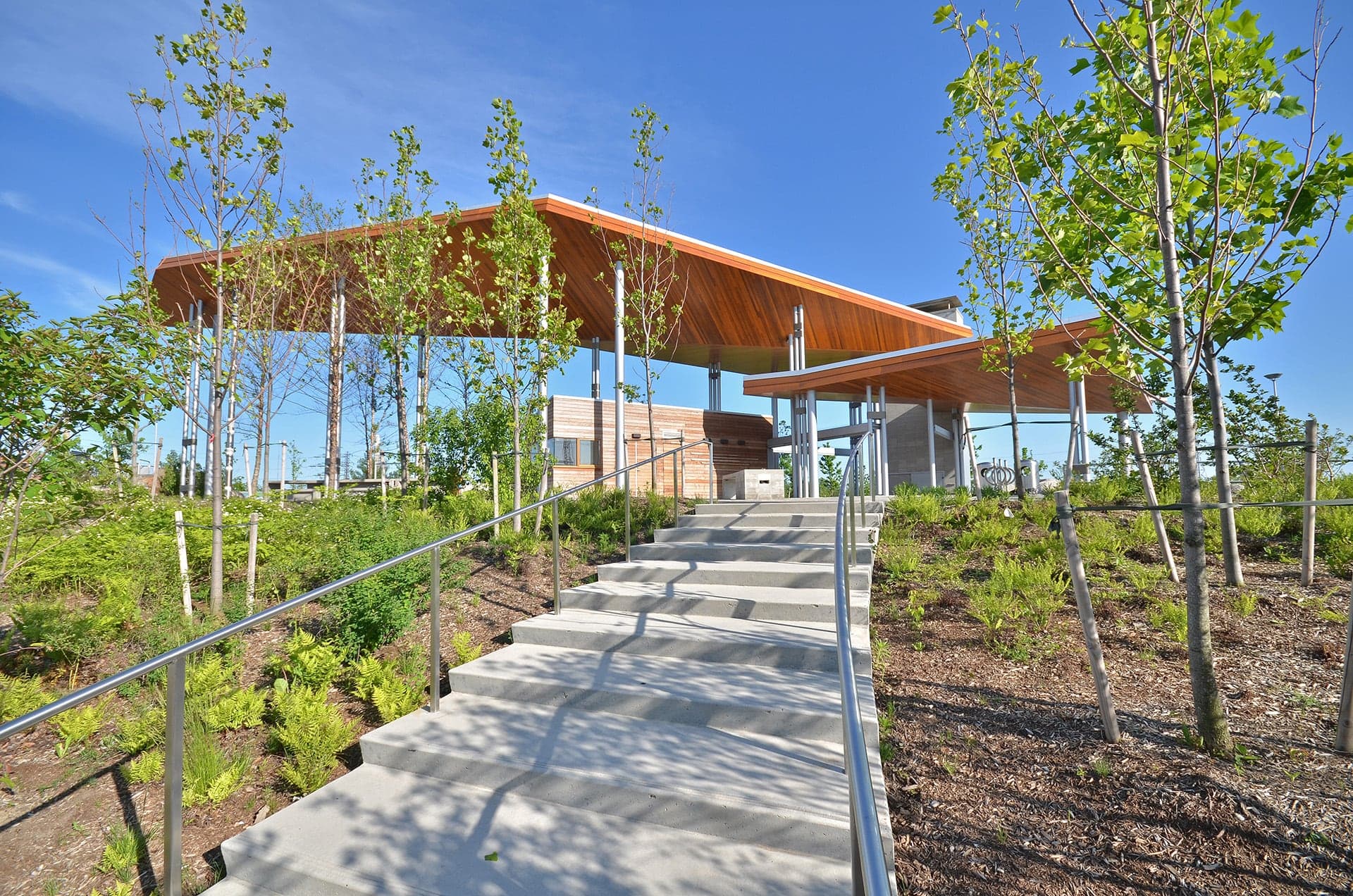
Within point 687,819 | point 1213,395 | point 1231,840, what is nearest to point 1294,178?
point 1213,395

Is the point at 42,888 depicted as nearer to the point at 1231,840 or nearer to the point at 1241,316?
the point at 1231,840

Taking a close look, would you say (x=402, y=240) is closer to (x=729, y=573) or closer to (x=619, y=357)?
(x=619, y=357)

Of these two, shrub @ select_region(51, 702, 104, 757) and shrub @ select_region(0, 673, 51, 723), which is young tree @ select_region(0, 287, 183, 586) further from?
shrub @ select_region(51, 702, 104, 757)

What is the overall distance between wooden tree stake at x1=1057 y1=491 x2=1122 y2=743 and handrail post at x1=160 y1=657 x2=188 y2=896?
3755 millimetres

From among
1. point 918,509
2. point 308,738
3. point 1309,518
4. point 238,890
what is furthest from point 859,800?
point 918,509

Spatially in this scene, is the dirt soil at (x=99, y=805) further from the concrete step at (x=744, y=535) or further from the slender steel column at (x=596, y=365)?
the slender steel column at (x=596, y=365)

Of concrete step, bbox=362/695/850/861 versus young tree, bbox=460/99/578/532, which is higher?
young tree, bbox=460/99/578/532

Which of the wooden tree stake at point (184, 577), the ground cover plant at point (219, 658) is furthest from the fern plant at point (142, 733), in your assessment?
the wooden tree stake at point (184, 577)

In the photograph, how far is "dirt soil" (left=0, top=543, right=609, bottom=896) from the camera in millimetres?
2477

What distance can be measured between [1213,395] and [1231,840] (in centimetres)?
354

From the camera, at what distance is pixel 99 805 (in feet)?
9.43

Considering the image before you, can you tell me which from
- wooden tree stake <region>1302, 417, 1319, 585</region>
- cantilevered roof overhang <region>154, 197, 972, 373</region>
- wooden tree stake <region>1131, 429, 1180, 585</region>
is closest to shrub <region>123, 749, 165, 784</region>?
wooden tree stake <region>1131, 429, 1180, 585</region>

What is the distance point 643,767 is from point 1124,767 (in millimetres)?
2048

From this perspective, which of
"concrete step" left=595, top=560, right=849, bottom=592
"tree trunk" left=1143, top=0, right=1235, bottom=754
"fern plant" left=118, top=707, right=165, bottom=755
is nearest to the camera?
"tree trunk" left=1143, top=0, right=1235, bottom=754
